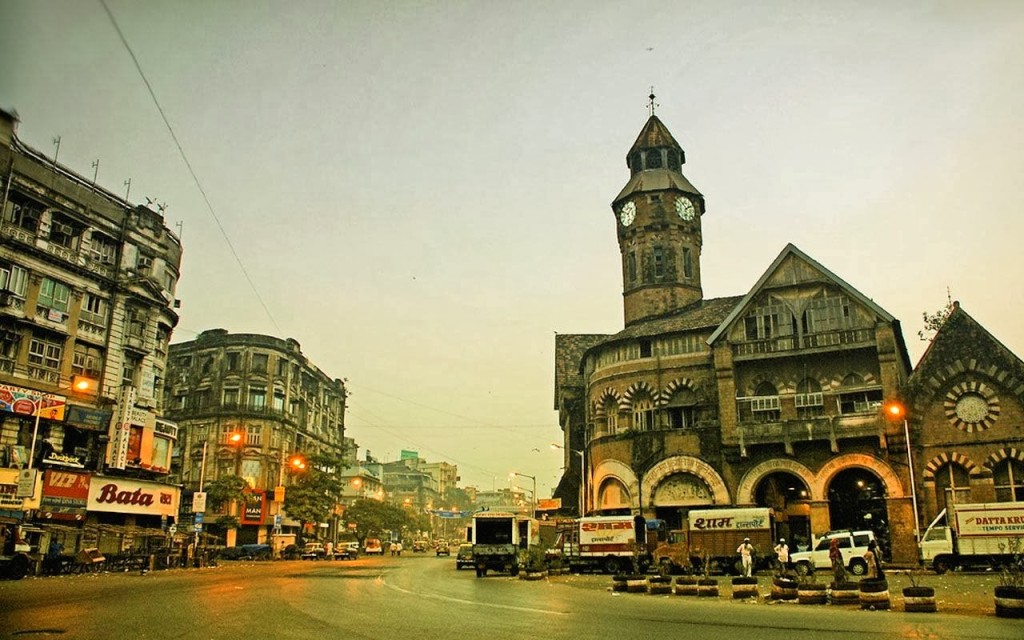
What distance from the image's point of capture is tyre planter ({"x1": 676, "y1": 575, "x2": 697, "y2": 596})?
71.8ft

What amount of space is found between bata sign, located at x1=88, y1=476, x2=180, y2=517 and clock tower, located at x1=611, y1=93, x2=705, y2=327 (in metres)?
32.9

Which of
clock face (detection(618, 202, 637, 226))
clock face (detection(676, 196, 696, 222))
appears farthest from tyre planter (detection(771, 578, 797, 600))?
clock face (detection(618, 202, 637, 226))

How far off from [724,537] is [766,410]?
10428mm

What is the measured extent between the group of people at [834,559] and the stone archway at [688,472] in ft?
27.3

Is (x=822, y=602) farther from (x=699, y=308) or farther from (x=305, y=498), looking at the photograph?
(x=305, y=498)

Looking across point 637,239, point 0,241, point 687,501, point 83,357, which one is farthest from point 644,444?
point 0,241

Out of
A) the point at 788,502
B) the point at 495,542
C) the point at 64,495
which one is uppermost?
the point at 788,502

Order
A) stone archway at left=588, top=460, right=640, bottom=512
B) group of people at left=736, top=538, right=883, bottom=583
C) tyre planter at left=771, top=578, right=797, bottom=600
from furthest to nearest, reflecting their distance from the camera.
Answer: stone archway at left=588, top=460, right=640, bottom=512 < tyre planter at left=771, top=578, right=797, bottom=600 < group of people at left=736, top=538, right=883, bottom=583

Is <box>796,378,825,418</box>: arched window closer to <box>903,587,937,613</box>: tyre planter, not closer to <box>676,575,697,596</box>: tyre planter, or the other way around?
<box>676,575,697,596</box>: tyre planter

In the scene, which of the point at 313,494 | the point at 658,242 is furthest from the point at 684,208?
the point at 313,494

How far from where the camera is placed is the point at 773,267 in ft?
151

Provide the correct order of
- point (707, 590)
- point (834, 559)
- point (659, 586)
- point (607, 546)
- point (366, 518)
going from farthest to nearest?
1. point (366, 518)
2. point (607, 546)
3. point (659, 586)
4. point (707, 590)
5. point (834, 559)

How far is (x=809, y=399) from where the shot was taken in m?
43.9

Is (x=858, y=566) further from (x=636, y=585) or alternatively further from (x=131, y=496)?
(x=131, y=496)
